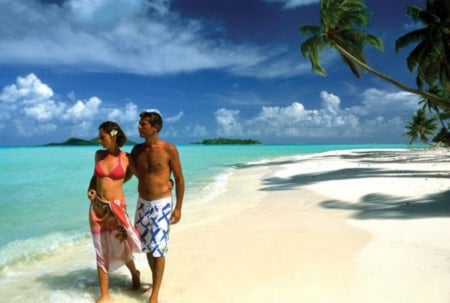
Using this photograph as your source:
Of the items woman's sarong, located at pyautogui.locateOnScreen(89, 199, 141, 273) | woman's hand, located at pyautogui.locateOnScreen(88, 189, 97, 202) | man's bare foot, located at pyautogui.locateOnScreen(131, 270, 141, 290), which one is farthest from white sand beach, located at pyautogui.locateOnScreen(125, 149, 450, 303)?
woman's hand, located at pyautogui.locateOnScreen(88, 189, 97, 202)

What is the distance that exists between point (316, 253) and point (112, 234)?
2851 millimetres

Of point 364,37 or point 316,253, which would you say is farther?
point 364,37

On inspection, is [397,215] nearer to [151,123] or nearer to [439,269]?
[439,269]

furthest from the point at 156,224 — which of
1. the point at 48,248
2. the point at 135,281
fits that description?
the point at 48,248

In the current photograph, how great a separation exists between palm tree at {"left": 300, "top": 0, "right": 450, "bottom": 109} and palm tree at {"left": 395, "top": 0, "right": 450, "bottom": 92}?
8.83ft

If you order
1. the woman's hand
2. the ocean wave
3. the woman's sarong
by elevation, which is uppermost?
the woman's hand

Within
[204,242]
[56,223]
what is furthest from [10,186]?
[204,242]

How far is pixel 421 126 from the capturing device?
44.7m

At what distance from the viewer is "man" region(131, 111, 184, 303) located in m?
3.41

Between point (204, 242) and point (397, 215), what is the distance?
405 cm

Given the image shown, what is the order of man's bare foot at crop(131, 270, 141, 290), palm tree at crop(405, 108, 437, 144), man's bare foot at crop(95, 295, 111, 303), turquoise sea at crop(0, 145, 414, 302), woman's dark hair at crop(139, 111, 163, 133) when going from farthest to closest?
palm tree at crop(405, 108, 437, 144) < turquoise sea at crop(0, 145, 414, 302) < man's bare foot at crop(131, 270, 141, 290) < man's bare foot at crop(95, 295, 111, 303) < woman's dark hair at crop(139, 111, 163, 133)

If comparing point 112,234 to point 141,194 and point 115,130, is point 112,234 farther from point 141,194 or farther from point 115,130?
point 115,130

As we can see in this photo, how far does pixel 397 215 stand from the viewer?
23.0 ft

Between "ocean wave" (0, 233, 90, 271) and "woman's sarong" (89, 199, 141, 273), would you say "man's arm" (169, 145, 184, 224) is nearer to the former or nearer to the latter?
"woman's sarong" (89, 199, 141, 273)
